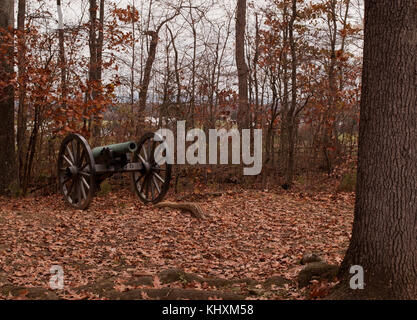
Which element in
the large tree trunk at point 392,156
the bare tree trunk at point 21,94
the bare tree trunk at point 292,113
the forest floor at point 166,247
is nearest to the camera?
the large tree trunk at point 392,156

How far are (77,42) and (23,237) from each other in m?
7.22

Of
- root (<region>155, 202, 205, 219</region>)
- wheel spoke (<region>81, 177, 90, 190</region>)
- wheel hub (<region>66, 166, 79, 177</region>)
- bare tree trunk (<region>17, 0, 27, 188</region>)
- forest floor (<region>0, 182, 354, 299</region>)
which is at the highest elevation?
bare tree trunk (<region>17, 0, 27, 188</region>)

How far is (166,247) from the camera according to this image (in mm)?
7363

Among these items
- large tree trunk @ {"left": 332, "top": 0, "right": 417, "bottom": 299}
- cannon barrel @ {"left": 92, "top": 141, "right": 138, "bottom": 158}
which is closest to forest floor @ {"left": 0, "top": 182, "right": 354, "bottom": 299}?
large tree trunk @ {"left": 332, "top": 0, "right": 417, "bottom": 299}

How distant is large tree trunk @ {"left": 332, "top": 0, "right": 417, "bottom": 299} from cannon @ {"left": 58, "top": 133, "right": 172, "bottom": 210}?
5740mm

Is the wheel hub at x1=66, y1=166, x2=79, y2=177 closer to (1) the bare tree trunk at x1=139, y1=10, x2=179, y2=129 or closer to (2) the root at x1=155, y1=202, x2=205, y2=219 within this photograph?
(2) the root at x1=155, y1=202, x2=205, y2=219

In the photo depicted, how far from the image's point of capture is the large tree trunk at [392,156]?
436 centimetres

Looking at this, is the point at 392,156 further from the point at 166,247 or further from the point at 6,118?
the point at 6,118

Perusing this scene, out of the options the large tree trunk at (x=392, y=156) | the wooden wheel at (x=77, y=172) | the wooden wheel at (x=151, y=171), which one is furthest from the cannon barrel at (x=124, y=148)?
the large tree trunk at (x=392, y=156)

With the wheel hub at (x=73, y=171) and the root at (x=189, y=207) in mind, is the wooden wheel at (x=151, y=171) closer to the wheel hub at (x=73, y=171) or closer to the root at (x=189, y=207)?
the root at (x=189, y=207)

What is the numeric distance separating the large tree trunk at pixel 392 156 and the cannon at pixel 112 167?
226 inches

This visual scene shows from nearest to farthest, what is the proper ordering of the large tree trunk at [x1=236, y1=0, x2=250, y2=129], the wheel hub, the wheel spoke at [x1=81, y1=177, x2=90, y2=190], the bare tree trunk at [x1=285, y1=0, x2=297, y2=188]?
1. the wheel spoke at [x1=81, y1=177, x2=90, y2=190]
2. the wheel hub
3. the bare tree trunk at [x1=285, y1=0, x2=297, y2=188]
4. the large tree trunk at [x1=236, y1=0, x2=250, y2=129]

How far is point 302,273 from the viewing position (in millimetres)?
5398

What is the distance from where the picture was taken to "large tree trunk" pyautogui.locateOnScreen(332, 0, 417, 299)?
14.3 ft
